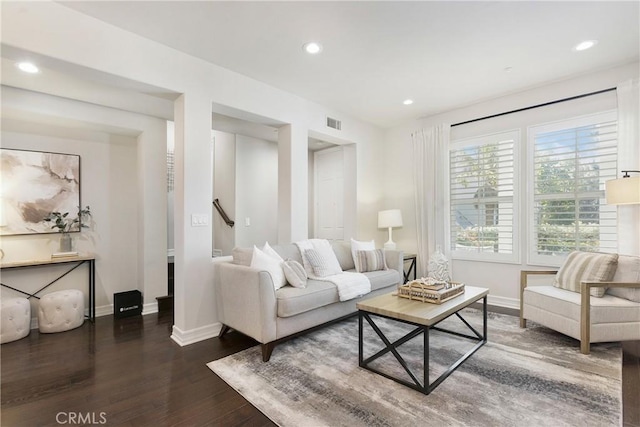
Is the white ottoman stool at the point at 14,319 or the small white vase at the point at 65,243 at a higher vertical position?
the small white vase at the point at 65,243

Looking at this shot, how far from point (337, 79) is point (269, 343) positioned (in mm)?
2926

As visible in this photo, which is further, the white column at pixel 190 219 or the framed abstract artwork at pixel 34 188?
the framed abstract artwork at pixel 34 188

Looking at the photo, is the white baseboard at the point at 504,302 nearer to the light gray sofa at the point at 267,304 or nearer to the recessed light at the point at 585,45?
the light gray sofa at the point at 267,304

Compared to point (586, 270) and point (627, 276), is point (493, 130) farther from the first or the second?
point (627, 276)

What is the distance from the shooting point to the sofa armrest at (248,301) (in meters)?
2.46

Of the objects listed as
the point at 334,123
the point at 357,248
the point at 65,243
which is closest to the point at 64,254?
the point at 65,243

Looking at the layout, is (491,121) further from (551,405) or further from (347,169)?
(551,405)

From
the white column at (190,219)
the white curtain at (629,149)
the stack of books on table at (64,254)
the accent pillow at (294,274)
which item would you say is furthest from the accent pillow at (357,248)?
the stack of books on table at (64,254)

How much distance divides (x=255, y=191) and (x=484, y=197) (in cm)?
351

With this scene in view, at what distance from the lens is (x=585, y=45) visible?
2859mm

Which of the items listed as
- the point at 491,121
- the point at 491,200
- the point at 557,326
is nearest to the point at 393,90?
the point at 491,121

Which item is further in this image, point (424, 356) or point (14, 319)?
point (14, 319)

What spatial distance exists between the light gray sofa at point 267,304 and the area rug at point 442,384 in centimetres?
20
